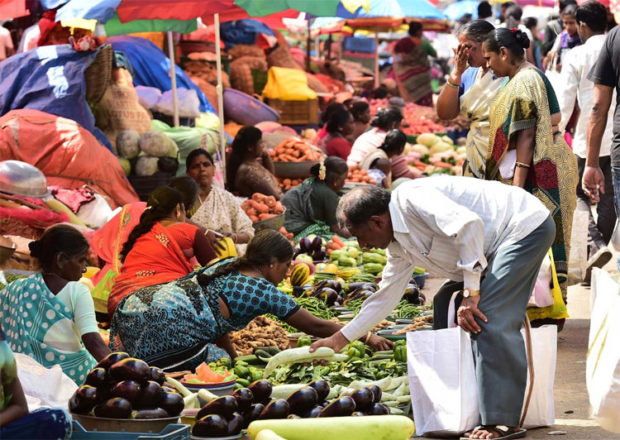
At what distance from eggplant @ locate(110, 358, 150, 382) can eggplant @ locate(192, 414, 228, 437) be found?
28 centimetres

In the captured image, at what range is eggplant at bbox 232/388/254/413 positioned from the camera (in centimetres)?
427

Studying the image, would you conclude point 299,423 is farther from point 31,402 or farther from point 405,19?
point 405,19

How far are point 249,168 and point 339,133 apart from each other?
314 cm

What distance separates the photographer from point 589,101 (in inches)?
345

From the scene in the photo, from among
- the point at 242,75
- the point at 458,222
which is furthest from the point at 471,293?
the point at 242,75

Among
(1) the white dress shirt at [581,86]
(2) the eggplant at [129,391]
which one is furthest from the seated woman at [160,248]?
(1) the white dress shirt at [581,86]

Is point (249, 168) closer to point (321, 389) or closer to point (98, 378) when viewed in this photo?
point (321, 389)

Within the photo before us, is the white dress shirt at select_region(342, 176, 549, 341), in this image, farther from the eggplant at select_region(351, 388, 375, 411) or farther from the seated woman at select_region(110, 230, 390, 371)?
the seated woman at select_region(110, 230, 390, 371)

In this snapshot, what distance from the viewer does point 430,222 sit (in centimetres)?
444

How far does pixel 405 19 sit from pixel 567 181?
1712 cm

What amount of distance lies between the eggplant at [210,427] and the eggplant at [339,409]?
0.40 meters

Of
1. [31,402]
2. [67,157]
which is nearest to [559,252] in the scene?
[31,402]

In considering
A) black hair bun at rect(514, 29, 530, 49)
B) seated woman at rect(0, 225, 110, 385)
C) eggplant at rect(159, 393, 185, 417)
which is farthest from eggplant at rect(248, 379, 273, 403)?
black hair bun at rect(514, 29, 530, 49)

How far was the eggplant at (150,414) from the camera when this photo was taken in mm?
3908
